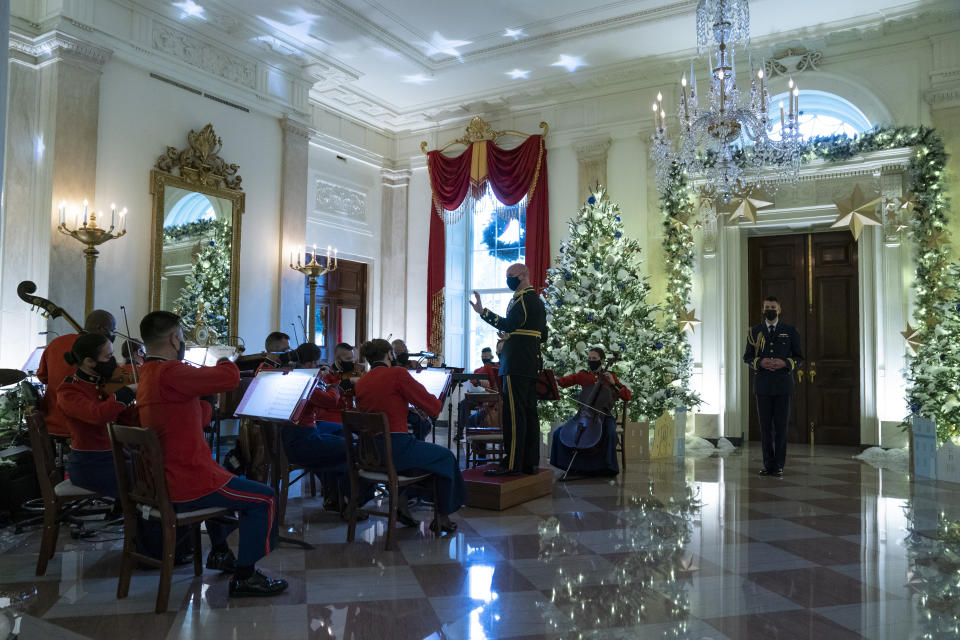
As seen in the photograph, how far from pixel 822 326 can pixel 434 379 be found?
23.3ft

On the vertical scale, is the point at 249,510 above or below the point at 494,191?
below

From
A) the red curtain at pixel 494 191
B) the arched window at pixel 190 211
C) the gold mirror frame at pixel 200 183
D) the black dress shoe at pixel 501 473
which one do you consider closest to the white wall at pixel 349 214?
the red curtain at pixel 494 191

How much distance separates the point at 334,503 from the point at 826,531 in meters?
3.62

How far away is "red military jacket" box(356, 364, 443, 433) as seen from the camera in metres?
4.64

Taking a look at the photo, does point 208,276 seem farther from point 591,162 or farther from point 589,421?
point 591,162

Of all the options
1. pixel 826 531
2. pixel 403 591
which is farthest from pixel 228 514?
pixel 826 531

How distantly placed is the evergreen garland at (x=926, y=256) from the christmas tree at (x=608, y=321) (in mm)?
922

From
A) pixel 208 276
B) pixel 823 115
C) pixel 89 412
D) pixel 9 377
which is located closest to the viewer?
pixel 89 412

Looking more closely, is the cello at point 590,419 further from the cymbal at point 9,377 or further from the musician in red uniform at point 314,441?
the cymbal at point 9,377

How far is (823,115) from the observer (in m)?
10.1

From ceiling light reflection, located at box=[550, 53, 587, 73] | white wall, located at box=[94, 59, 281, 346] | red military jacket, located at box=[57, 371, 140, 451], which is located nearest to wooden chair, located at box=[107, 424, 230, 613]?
red military jacket, located at box=[57, 371, 140, 451]

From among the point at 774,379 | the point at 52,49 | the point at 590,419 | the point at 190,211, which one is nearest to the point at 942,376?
the point at 774,379

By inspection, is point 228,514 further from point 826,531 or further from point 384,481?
point 826,531

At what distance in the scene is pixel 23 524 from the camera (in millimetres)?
4863
